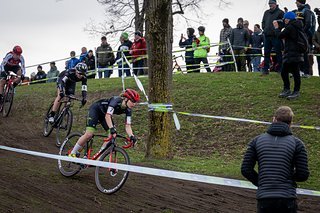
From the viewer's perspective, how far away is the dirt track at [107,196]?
29.6 ft

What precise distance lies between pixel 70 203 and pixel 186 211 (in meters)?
1.84

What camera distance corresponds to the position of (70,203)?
9086 millimetres

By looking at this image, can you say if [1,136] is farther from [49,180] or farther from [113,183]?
[113,183]

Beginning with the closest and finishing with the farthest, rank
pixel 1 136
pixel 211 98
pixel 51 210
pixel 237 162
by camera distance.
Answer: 1. pixel 51 210
2. pixel 237 162
3. pixel 1 136
4. pixel 211 98

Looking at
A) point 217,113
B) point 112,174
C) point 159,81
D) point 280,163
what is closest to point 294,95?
point 217,113

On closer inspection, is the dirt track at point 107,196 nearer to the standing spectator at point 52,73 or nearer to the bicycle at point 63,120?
the bicycle at point 63,120

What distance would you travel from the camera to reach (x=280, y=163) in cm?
642

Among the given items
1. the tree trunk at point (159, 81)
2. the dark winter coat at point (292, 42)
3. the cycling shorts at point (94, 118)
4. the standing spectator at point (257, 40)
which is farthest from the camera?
the standing spectator at point (257, 40)

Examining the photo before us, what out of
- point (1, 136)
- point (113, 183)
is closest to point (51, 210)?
point (113, 183)

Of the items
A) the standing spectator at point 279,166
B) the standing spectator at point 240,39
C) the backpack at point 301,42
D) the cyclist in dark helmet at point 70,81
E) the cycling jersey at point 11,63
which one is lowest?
the standing spectator at point 279,166

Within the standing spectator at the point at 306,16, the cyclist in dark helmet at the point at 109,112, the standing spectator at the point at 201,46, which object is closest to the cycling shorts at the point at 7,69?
the standing spectator at the point at 201,46

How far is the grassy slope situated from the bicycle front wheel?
8.69 feet

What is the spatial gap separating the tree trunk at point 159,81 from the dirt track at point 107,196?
2.59 metres

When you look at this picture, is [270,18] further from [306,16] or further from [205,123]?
[205,123]
